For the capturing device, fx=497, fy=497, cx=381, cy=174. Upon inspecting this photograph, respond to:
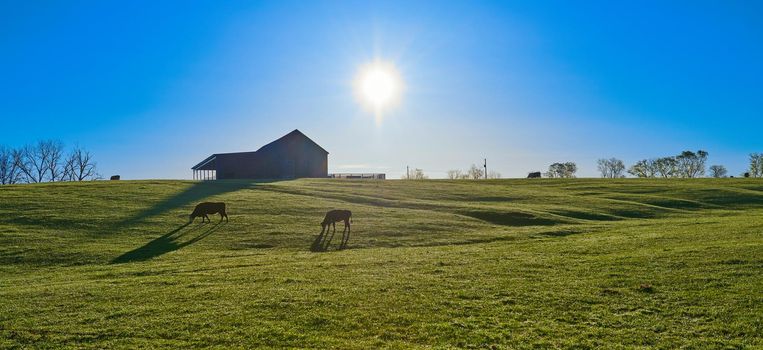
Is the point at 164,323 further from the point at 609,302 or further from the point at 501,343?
the point at 609,302

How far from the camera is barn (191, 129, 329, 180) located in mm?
78500

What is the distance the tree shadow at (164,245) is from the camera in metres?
21.8

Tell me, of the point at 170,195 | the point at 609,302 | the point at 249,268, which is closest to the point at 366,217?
the point at 249,268

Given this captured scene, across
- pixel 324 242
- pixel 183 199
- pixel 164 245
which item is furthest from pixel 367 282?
pixel 183 199

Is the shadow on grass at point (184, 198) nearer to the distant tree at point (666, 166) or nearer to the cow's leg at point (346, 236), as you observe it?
the cow's leg at point (346, 236)

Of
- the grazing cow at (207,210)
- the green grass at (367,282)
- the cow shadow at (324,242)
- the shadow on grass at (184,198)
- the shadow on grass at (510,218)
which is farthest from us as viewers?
the shadow on grass at (510,218)

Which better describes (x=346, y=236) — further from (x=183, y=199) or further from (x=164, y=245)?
(x=183, y=199)

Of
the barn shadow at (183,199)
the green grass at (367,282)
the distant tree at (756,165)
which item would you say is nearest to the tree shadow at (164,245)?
the green grass at (367,282)

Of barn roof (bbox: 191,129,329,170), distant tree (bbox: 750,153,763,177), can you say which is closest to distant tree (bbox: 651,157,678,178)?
distant tree (bbox: 750,153,763,177)

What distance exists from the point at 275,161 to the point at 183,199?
37.7 meters

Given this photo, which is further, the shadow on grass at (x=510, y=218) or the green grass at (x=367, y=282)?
the shadow on grass at (x=510, y=218)

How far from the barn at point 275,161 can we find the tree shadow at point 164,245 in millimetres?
48571

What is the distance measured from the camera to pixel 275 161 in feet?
258

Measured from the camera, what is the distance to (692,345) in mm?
9477
